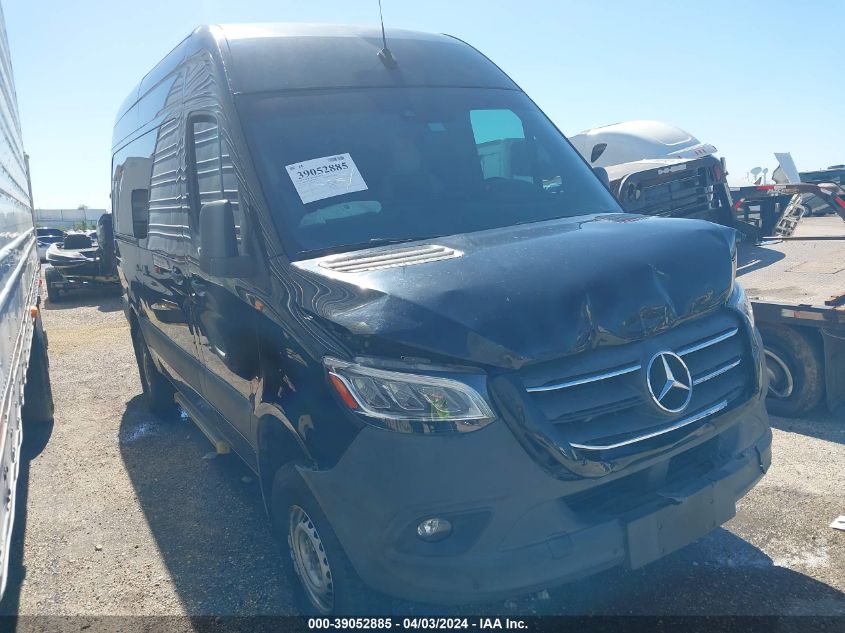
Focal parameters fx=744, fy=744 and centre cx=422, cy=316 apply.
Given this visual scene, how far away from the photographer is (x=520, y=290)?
8.63 feet

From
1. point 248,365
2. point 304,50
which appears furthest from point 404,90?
point 248,365

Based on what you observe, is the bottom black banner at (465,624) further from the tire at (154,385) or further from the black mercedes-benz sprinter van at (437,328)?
the tire at (154,385)

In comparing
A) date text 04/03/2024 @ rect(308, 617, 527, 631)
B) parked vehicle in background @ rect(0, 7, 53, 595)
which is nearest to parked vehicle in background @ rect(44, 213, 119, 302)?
parked vehicle in background @ rect(0, 7, 53, 595)

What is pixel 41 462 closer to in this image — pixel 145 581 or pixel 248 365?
pixel 145 581

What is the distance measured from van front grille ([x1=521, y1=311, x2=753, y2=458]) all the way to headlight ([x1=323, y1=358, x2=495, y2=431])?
210 mm

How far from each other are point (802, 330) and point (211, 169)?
409cm

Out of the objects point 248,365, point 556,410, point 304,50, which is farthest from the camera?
point 304,50

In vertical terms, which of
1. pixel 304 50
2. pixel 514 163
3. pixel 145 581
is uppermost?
pixel 304 50

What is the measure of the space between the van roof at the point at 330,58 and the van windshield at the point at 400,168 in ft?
0.28

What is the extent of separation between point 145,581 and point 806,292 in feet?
15.7

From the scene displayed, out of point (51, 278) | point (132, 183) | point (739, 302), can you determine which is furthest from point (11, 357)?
point (51, 278)

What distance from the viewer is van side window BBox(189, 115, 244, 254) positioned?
134 inches

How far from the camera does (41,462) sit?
5.83 meters

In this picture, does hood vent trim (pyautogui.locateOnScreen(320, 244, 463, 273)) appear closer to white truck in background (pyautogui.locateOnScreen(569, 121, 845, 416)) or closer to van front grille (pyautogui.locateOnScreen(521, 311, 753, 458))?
van front grille (pyautogui.locateOnScreen(521, 311, 753, 458))
